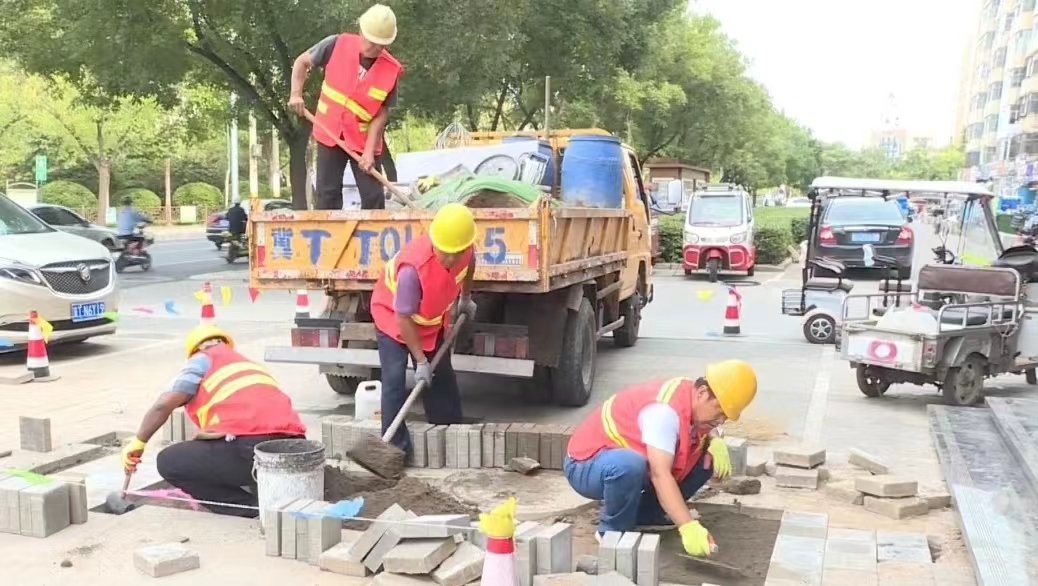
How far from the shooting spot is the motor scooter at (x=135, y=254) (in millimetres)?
19453

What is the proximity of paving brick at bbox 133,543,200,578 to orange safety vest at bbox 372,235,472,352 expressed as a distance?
6.11 feet

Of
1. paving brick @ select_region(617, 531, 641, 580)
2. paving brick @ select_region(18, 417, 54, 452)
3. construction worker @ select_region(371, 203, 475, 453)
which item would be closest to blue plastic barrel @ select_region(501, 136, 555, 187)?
construction worker @ select_region(371, 203, 475, 453)

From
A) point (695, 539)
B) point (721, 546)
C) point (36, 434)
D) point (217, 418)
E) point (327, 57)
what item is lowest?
point (721, 546)

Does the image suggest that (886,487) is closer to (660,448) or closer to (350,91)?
(660,448)

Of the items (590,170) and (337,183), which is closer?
(337,183)

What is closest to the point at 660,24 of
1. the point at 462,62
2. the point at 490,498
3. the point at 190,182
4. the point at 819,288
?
the point at 462,62

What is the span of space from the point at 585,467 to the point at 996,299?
5.48m

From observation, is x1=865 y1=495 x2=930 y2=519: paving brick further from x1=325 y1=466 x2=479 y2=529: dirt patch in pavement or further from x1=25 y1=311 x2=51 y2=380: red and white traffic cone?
x1=25 y1=311 x2=51 y2=380: red and white traffic cone

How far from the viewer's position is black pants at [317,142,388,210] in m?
6.73

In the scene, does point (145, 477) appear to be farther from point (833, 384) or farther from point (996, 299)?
point (996, 299)

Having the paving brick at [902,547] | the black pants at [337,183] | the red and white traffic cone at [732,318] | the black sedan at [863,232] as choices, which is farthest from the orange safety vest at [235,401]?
the black sedan at [863,232]

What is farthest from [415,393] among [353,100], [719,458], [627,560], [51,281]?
[51,281]

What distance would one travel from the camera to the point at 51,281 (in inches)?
353

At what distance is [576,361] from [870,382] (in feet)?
9.07
